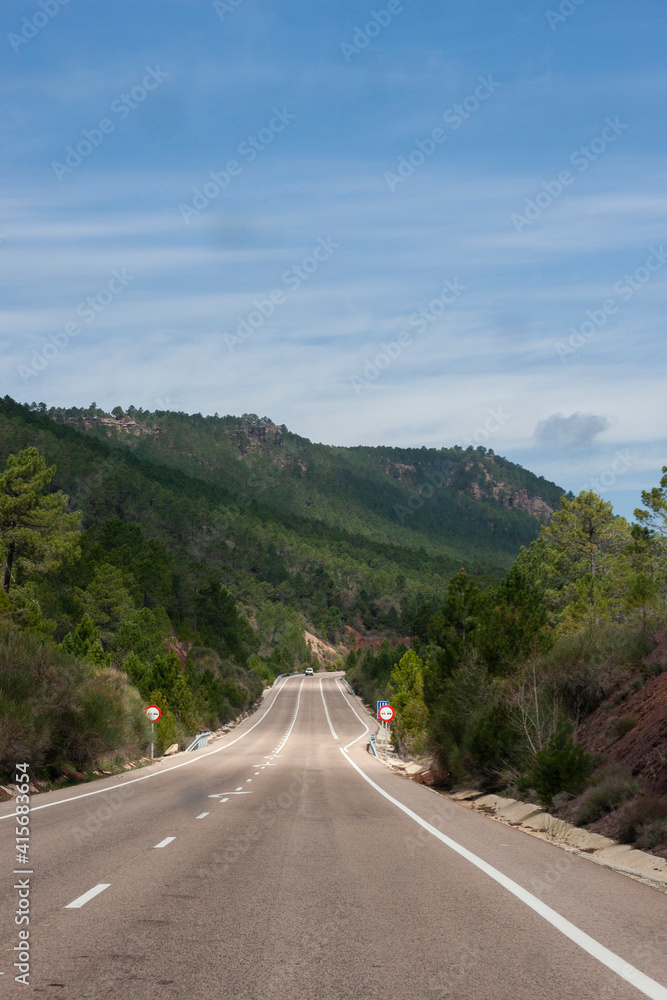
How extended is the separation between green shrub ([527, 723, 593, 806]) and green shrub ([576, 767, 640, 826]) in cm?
176

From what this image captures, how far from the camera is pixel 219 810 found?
1766 cm

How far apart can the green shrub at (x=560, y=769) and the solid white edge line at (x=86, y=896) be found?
34.7 feet

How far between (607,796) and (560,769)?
8.92 feet

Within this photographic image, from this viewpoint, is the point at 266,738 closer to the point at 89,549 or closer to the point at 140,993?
the point at 89,549

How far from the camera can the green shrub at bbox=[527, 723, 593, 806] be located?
17531 mm

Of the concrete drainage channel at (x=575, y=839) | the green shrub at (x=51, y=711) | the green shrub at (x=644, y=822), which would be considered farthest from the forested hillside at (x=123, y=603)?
the green shrub at (x=644, y=822)

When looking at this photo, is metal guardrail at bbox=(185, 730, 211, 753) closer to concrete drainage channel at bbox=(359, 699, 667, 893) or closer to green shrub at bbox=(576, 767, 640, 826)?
concrete drainage channel at bbox=(359, 699, 667, 893)

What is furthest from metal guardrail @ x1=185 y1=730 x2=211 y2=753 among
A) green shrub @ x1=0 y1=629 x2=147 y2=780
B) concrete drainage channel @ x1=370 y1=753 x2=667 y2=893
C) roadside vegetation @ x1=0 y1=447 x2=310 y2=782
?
concrete drainage channel @ x1=370 y1=753 x2=667 y2=893

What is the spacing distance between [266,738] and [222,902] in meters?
68.7

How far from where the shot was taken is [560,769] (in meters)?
17.7

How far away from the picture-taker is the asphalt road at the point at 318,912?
5.83 meters

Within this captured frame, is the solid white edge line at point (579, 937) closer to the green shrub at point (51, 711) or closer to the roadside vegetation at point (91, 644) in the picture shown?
the green shrub at point (51, 711)

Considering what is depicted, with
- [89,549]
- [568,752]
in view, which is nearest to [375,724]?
[89,549]

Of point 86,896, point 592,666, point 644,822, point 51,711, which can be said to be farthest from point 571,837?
point 51,711
